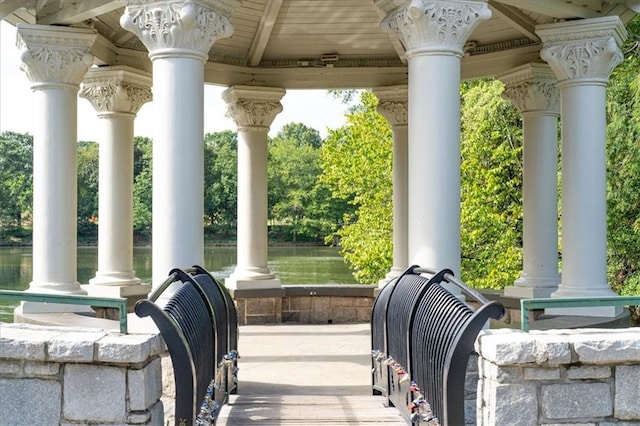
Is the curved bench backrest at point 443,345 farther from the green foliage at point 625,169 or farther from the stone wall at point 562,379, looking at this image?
the green foliage at point 625,169

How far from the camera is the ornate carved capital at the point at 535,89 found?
14.9 m

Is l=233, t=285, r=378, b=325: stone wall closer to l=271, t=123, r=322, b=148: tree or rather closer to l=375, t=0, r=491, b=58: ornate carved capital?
l=375, t=0, r=491, b=58: ornate carved capital

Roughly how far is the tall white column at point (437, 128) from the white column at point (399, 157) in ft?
23.7

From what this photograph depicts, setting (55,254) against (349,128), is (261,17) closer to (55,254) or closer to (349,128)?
(55,254)

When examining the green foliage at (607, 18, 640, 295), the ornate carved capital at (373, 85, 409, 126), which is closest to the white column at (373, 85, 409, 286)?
the ornate carved capital at (373, 85, 409, 126)

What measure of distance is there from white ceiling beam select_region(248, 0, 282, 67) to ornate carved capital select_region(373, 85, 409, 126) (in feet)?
9.00

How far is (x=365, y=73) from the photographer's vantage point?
57.1 feet

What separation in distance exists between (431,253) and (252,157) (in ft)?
26.9

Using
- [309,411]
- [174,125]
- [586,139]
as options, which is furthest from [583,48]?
[309,411]

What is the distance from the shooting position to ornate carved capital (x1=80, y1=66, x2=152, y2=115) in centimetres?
1513

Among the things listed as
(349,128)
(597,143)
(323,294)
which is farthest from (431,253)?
(349,128)

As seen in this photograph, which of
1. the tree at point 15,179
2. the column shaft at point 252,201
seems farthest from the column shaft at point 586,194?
the tree at point 15,179

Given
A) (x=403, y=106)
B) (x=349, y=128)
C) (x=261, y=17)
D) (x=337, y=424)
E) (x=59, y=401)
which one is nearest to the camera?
(x=59, y=401)

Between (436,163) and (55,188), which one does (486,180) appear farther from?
(436,163)
